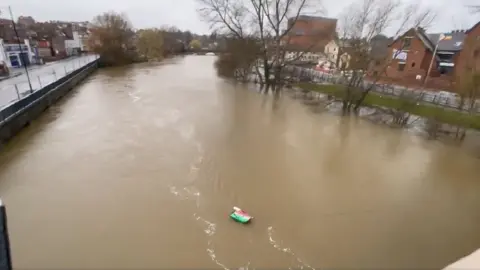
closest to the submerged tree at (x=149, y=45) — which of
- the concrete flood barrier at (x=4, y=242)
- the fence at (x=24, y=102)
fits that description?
the fence at (x=24, y=102)

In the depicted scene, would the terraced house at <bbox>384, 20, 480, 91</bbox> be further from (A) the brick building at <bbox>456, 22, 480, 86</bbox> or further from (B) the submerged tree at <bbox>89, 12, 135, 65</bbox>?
(B) the submerged tree at <bbox>89, 12, 135, 65</bbox>

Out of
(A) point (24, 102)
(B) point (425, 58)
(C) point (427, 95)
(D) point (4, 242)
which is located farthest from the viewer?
(B) point (425, 58)

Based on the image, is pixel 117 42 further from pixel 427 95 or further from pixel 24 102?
pixel 427 95

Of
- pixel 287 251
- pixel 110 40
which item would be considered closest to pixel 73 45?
pixel 110 40

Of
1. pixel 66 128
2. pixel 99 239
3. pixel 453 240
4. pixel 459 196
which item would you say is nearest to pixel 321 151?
pixel 459 196

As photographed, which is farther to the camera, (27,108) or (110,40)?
(110,40)

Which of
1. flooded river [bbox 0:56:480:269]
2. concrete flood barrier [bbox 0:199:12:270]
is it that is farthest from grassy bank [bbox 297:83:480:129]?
concrete flood barrier [bbox 0:199:12:270]

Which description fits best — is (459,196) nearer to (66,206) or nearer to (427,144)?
(427,144)
